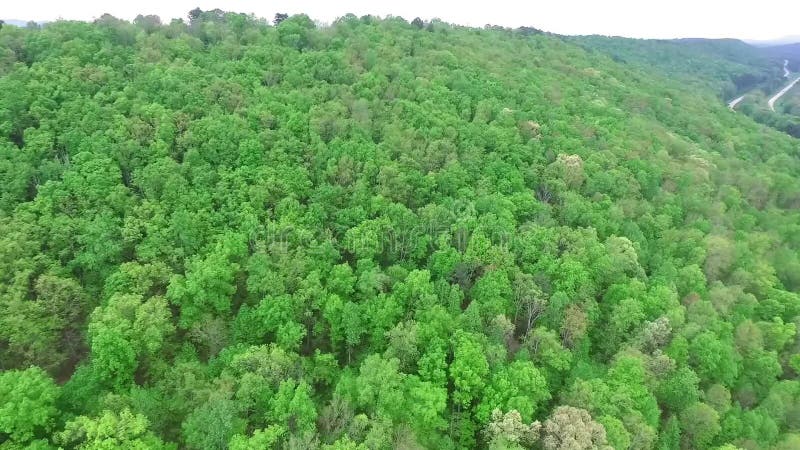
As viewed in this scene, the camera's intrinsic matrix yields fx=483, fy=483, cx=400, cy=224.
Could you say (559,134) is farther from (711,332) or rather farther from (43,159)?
(43,159)

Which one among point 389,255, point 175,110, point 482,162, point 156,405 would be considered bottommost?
point 156,405

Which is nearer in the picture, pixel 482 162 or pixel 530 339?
pixel 530 339

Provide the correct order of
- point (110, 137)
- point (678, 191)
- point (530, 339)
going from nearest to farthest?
point (530, 339), point (110, 137), point (678, 191)

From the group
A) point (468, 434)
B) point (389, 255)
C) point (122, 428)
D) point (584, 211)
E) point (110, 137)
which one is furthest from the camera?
point (584, 211)

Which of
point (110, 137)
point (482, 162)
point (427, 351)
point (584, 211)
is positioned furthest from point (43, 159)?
point (584, 211)

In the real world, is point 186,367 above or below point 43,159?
below

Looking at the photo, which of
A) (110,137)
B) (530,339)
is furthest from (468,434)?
(110,137)
